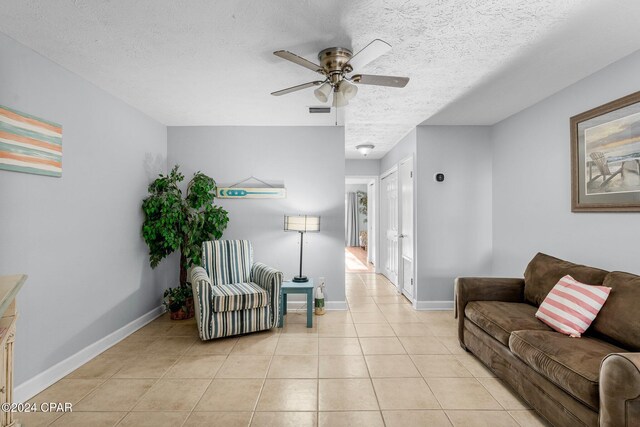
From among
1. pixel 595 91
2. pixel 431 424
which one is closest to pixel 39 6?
pixel 431 424

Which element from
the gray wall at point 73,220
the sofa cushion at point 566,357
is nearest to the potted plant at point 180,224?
the gray wall at point 73,220

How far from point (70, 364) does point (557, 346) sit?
3.46 meters

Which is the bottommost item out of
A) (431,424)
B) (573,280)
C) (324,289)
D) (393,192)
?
(431,424)

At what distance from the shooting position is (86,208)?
2.81 m

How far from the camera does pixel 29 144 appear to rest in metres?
2.25

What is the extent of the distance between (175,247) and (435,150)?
11.1 feet

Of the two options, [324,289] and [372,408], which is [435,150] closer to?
[324,289]

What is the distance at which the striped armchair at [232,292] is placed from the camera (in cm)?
311

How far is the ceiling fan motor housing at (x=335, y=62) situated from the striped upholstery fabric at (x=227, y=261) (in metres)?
2.21

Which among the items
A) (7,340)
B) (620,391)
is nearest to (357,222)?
(620,391)

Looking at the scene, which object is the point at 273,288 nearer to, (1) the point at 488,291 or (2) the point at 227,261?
(2) the point at 227,261

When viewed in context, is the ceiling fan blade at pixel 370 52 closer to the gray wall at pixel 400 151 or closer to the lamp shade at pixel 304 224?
the lamp shade at pixel 304 224

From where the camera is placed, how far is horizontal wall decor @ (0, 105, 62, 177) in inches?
82.2

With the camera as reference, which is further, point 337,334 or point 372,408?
point 337,334
